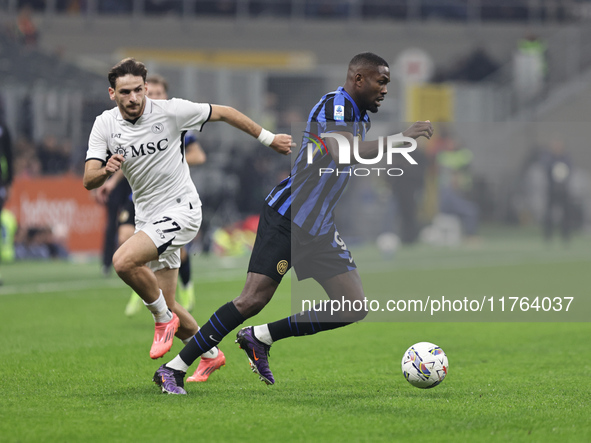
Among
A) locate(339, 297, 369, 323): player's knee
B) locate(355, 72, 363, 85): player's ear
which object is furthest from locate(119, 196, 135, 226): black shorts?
locate(355, 72, 363, 85): player's ear

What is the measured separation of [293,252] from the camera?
19.4 feet

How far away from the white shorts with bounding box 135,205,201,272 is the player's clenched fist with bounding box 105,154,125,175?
22.7 inches

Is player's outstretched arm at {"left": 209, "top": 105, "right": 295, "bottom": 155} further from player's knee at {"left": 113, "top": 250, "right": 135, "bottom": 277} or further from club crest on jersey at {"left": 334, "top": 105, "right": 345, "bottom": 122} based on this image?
player's knee at {"left": 113, "top": 250, "right": 135, "bottom": 277}

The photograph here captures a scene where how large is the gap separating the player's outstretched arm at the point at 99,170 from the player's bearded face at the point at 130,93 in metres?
0.37

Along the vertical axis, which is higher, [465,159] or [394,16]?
[394,16]

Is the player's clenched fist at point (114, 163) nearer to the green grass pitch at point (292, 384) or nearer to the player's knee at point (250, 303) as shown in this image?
the player's knee at point (250, 303)

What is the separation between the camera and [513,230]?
76.4 ft

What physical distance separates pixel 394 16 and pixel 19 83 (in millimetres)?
17759

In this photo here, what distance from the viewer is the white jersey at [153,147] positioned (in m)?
6.13

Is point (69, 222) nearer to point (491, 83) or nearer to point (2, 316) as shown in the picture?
point (2, 316)

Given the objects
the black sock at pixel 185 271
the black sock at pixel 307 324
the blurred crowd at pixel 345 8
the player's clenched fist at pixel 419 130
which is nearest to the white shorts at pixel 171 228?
the black sock at pixel 307 324

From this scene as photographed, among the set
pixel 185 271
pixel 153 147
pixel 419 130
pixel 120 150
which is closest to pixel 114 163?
pixel 120 150

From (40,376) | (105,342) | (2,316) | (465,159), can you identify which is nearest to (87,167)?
(40,376)

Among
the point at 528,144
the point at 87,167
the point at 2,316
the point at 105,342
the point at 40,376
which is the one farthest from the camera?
the point at 528,144
